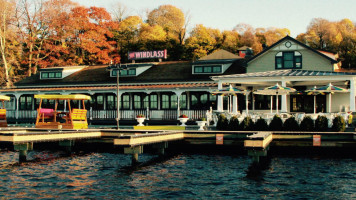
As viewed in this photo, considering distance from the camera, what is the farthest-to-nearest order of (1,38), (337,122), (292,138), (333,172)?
(1,38) → (337,122) → (292,138) → (333,172)

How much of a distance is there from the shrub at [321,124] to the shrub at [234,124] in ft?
14.7

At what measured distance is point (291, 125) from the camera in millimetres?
23656

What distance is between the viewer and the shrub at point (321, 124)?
2339 centimetres

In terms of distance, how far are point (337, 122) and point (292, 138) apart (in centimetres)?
374

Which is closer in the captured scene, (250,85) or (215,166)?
(215,166)

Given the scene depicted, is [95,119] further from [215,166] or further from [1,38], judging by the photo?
[1,38]

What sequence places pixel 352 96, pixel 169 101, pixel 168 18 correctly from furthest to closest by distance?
pixel 168 18 < pixel 169 101 < pixel 352 96

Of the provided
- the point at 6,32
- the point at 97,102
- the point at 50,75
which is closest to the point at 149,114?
the point at 97,102

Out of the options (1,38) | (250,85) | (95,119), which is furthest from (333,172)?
(1,38)

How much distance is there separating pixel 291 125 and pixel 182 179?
32.0 ft

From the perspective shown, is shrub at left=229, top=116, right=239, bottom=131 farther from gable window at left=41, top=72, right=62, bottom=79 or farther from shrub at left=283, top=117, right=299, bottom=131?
gable window at left=41, top=72, right=62, bottom=79

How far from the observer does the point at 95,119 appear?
36.2m

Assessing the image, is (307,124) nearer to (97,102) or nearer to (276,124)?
(276,124)

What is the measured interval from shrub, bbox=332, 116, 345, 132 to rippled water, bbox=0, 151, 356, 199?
126 inches
